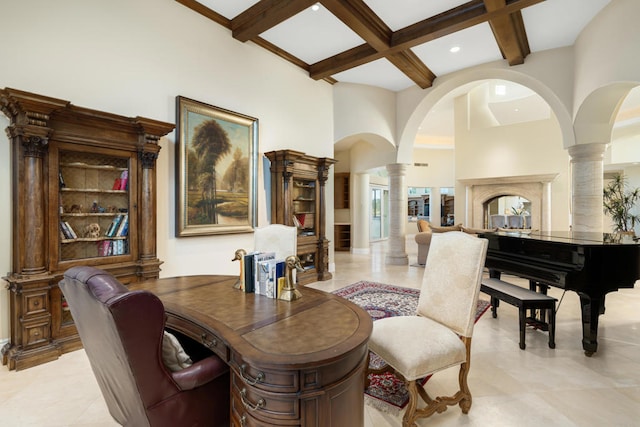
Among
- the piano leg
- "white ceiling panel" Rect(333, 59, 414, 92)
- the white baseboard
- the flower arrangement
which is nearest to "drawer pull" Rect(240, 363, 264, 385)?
the piano leg

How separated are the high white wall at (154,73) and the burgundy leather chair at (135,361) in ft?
7.04

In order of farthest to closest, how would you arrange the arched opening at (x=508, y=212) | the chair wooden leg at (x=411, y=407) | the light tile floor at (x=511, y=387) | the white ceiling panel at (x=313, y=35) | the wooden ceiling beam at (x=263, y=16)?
the arched opening at (x=508, y=212) < the white ceiling panel at (x=313, y=35) < the wooden ceiling beam at (x=263, y=16) < the light tile floor at (x=511, y=387) < the chair wooden leg at (x=411, y=407)

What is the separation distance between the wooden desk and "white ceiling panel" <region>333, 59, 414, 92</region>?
5007mm

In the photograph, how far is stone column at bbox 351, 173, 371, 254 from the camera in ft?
29.7

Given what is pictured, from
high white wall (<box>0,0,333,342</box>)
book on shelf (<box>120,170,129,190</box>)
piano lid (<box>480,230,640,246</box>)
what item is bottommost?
piano lid (<box>480,230,640,246</box>)

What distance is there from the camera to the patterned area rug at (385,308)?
2051mm

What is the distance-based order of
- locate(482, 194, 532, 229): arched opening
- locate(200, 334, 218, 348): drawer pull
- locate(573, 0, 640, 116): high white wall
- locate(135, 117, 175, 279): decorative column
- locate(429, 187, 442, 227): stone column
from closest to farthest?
locate(200, 334, 218, 348): drawer pull, locate(135, 117, 175, 279): decorative column, locate(573, 0, 640, 116): high white wall, locate(482, 194, 532, 229): arched opening, locate(429, 187, 442, 227): stone column

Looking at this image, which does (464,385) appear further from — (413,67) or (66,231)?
(413,67)

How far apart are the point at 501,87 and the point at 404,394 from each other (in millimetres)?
9604

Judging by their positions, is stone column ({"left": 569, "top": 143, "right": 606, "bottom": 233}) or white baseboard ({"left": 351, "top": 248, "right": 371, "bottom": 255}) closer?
stone column ({"left": 569, "top": 143, "right": 606, "bottom": 233})

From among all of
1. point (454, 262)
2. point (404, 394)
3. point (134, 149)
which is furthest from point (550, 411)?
point (134, 149)

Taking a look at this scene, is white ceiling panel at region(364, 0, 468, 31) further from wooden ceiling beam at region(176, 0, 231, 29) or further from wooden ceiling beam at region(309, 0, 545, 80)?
wooden ceiling beam at region(176, 0, 231, 29)

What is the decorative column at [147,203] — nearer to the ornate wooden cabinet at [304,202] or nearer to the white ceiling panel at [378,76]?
the ornate wooden cabinet at [304,202]

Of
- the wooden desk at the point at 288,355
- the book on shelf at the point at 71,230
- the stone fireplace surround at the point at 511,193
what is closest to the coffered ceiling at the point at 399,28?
the book on shelf at the point at 71,230
